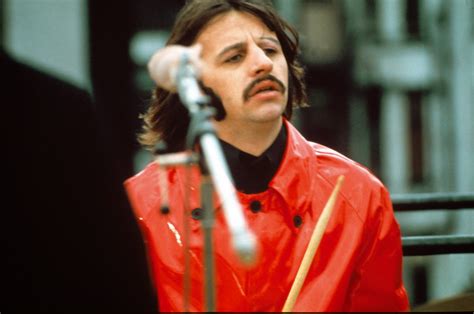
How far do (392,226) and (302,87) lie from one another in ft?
2.96

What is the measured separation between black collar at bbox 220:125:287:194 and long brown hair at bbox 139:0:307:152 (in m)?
0.33

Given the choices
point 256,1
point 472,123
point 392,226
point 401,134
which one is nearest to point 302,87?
point 256,1

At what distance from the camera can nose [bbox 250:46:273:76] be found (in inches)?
95.9

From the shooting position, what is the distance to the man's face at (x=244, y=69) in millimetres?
2432

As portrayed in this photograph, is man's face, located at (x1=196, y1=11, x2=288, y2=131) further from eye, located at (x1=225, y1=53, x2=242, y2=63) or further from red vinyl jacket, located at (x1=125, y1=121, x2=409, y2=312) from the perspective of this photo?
red vinyl jacket, located at (x1=125, y1=121, x2=409, y2=312)

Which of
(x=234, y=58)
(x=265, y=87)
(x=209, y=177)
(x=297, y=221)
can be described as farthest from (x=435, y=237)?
(x=209, y=177)

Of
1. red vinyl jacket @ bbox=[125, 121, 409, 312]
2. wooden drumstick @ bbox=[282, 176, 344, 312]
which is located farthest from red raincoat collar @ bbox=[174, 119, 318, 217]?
wooden drumstick @ bbox=[282, 176, 344, 312]

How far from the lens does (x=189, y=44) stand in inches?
108

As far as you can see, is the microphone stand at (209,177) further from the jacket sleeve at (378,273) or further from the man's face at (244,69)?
the jacket sleeve at (378,273)

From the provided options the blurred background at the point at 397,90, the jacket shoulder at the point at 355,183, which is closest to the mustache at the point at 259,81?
the jacket shoulder at the point at 355,183

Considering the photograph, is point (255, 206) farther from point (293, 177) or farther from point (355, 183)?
point (355, 183)

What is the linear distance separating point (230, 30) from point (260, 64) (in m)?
0.22

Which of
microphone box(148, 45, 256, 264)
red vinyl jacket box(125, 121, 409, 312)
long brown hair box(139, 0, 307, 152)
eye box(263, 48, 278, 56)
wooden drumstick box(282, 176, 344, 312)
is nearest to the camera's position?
microphone box(148, 45, 256, 264)

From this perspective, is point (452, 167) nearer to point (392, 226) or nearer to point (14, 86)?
point (392, 226)
